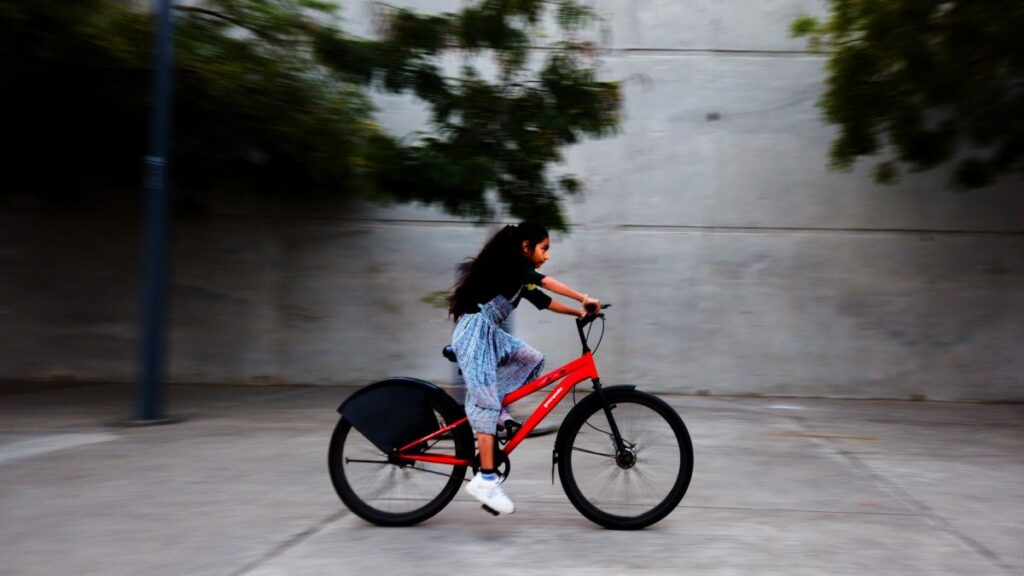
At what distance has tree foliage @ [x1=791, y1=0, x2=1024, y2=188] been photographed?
28.3 ft

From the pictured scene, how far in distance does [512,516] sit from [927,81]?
6.12 meters

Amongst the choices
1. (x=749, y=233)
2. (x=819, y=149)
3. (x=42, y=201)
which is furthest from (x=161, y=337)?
(x=819, y=149)

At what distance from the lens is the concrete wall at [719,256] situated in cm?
1107

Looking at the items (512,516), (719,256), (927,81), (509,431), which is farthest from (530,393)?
(719,256)

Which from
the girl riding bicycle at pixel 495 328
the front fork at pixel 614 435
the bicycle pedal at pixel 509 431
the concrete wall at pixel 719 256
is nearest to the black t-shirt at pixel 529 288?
the girl riding bicycle at pixel 495 328

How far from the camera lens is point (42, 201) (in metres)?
11.6

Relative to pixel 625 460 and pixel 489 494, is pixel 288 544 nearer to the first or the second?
pixel 489 494

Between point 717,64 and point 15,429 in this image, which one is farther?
point 717,64

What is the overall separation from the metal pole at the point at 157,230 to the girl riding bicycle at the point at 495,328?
424 cm

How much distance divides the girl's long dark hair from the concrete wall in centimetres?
614

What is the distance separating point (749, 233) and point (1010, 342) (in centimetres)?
318

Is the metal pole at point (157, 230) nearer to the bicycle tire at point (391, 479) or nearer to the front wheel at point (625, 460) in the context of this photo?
the bicycle tire at point (391, 479)

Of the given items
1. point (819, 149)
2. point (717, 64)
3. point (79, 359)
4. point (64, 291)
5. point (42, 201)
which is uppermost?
point (717, 64)

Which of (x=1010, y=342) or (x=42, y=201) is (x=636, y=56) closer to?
(x=1010, y=342)
